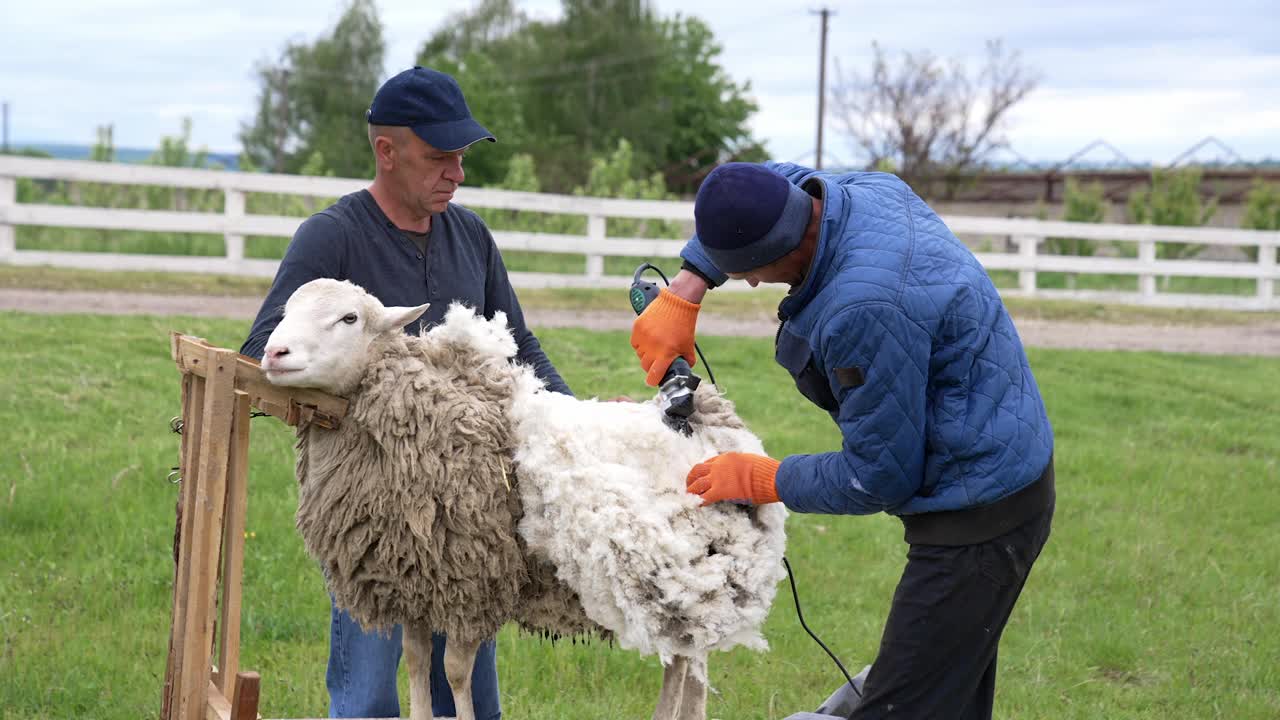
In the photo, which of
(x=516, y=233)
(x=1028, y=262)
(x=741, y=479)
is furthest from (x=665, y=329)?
(x=1028, y=262)

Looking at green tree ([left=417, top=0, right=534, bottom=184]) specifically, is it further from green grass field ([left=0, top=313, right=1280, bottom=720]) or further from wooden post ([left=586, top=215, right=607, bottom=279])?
green grass field ([left=0, top=313, right=1280, bottom=720])

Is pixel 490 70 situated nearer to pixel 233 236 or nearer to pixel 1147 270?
pixel 1147 270

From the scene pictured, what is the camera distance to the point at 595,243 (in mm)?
14383

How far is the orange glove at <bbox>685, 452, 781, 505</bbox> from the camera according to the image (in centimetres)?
285

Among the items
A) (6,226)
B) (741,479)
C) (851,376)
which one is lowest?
(741,479)

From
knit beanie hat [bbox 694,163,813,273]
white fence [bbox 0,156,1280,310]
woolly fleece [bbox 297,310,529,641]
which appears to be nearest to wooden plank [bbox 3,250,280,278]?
white fence [bbox 0,156,1280,310]

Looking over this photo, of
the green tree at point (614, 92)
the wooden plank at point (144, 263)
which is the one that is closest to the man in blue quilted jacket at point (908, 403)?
the wooden plank at point (144, 263)

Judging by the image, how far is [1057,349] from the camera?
1190 centimetres

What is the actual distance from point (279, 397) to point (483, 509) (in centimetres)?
59

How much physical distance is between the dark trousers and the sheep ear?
52.9 inches

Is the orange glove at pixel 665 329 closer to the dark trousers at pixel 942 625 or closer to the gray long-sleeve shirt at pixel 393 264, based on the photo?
the gray long-sleeve shirt at pixel 393 264

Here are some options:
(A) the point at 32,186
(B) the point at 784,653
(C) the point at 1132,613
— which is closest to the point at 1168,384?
(C) the point at 1132,613

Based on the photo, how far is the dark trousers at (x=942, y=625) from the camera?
2721mm

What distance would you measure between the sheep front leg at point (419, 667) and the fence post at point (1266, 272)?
54.6ft
